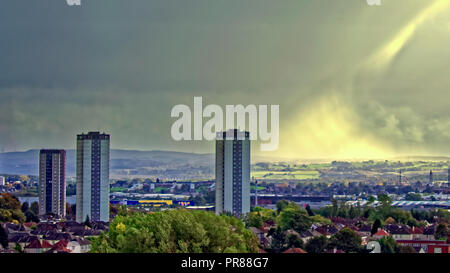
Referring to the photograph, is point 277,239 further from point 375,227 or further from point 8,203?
point 8,203

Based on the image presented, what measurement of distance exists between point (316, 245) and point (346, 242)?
552 mm

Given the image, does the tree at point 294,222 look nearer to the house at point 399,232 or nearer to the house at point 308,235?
the house at point 308,235

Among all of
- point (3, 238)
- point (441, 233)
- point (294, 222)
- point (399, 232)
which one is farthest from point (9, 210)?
point (441, 233)

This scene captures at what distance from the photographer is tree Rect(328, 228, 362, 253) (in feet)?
40.2

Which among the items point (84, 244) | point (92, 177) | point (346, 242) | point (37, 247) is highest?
point (92, 177)

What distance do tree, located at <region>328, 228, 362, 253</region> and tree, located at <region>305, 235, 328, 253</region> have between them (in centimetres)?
13

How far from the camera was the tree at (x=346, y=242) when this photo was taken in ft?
40.2

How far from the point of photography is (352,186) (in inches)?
1468

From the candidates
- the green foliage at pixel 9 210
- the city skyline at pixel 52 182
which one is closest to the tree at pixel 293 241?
the green foliage at pixel 9 210

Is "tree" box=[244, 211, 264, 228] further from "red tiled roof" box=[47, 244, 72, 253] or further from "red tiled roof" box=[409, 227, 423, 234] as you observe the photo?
"red tiled roof" box=[47, 244, 72, 253]

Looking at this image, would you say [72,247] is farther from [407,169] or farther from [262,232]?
[407,169]

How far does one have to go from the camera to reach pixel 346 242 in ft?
40.6

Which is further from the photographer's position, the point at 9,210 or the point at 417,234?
the point at 9,210

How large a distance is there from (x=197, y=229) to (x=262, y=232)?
328 inches
